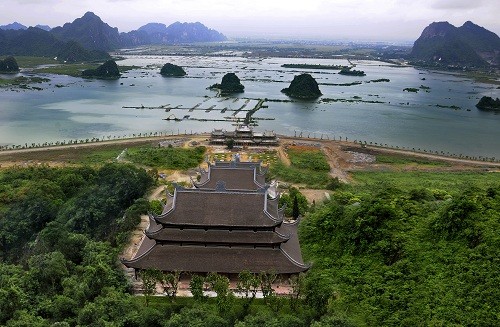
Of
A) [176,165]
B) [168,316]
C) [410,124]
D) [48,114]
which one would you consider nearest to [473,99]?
[410,124]

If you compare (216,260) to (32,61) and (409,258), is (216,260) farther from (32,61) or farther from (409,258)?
(32,61)

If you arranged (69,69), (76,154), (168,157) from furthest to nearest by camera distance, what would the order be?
1. (69,69)
2. (76,154)
3. (168,157)

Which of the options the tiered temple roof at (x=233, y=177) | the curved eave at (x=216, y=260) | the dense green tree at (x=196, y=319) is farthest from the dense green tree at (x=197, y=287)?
the tiered temple roof at (x=233, y=177)

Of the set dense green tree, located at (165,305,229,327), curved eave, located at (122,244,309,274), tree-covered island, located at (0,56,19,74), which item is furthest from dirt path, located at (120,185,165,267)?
tree-covered island, located at (0,56,19,74)

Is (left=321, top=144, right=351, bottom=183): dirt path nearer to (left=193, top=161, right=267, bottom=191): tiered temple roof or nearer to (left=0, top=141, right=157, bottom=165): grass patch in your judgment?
(left=193, top=161, right=267, bottom=191): tiered temple roof

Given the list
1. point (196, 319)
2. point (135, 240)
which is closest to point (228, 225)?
point (196, 319)

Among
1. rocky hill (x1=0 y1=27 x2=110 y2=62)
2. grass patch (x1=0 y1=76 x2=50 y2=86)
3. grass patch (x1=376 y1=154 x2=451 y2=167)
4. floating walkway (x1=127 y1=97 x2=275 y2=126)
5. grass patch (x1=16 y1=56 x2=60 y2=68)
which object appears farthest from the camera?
rocky hill (x1=0 y1=27 x2=110 y2=62)

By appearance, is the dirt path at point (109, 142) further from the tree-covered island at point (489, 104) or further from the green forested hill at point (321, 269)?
the tree-covered island at point (489, 104)
